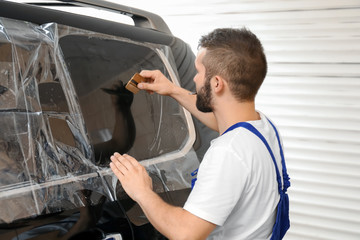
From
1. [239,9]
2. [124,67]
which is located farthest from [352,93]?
[124,67]

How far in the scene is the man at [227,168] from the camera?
122 cm

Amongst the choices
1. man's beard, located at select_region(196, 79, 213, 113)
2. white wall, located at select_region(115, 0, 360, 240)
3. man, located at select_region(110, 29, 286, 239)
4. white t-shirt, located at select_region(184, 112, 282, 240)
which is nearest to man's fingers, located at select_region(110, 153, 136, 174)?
man, located at select_region(110, 29, 286, 239)

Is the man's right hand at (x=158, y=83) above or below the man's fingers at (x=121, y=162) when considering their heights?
above

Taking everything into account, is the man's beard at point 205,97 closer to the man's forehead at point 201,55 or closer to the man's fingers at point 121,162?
the man's forehead at point 201,55

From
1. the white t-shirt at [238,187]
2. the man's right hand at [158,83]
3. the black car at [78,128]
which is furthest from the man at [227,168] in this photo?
the man's right hand at [158,83]

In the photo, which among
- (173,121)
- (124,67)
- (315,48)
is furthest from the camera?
(315,48)

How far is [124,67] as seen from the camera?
165 cm

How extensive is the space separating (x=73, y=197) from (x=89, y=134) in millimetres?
239

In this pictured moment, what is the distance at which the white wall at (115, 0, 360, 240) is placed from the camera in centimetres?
312

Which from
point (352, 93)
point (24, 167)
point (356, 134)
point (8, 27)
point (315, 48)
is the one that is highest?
point (8, 27)

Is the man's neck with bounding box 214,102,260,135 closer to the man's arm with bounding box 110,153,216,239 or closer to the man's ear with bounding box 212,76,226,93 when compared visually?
the man's ear with bounding box 212,76,226,93

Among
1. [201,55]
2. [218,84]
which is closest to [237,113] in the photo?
[218,84]

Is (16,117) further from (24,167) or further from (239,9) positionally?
(239,9)

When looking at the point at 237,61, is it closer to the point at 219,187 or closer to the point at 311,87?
the point at 219,187
